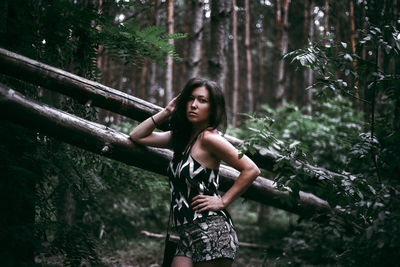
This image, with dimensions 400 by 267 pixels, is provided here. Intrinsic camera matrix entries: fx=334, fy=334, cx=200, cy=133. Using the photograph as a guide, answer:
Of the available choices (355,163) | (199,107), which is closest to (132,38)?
(199,107)

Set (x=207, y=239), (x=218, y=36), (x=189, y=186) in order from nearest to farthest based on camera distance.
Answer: (x=207, y=239) → (x=189, y=186) → (x=218, y=36)

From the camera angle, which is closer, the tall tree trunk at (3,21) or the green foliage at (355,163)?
the green foliage at (355,163)

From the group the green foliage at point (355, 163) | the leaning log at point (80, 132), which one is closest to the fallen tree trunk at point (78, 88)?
the green foliage at point (355, 163)

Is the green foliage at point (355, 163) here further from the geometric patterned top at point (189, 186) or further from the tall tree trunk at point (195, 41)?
the tall tree trunk at point (195, 41)

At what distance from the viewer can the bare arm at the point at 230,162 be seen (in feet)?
8.14

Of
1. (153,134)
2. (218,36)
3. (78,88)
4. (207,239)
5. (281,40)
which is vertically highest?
(281,40)

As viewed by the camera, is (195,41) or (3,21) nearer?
(3,21)

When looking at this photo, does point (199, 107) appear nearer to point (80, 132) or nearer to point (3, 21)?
point (80, 132)

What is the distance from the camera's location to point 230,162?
103 inches

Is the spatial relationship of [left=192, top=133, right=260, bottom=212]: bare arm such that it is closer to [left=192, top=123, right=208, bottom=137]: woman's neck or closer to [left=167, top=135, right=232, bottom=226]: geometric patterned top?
[left=167, top=135, right=232, bottom=226]: geometric patterned top

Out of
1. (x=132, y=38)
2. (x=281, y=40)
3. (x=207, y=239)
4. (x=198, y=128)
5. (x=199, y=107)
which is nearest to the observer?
(x=207, y=239)

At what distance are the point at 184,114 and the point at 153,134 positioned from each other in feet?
1.52

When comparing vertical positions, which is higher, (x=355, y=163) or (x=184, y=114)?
(x=184, y=114)

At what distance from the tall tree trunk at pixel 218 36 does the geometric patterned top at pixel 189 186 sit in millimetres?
3796
